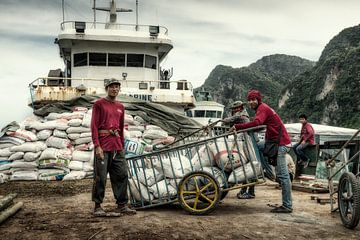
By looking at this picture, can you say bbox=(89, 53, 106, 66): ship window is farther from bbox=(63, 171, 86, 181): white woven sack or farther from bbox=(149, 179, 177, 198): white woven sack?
bbox=(149, 179, 177, 198): white woven sack

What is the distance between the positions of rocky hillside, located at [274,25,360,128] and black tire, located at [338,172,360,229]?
46.2m

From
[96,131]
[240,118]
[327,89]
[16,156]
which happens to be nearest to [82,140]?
[16,156]

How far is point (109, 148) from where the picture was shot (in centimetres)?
543

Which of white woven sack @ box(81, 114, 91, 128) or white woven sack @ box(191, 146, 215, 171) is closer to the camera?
white woven sack @ box(191, 146, 215, 171)

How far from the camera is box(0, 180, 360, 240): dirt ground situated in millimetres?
4336

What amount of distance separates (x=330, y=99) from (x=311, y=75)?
12.5 m

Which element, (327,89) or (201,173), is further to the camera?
(327,89)

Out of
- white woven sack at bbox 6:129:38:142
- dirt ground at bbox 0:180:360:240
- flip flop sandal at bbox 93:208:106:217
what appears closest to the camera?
dirt ground at bbox 0:180:360:240

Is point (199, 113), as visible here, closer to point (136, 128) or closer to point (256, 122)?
point (136, 128)

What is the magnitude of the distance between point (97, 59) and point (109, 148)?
10075mm

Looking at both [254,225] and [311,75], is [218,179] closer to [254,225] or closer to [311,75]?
[254,225]

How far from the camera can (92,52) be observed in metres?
15.0

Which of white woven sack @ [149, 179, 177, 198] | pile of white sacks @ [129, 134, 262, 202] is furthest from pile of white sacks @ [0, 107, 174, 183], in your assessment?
white woven sack @ [149, 179, 177, 198]

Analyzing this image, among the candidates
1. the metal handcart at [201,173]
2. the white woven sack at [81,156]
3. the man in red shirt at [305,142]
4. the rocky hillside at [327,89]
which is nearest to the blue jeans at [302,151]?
the man in red shirt at [305,142]
